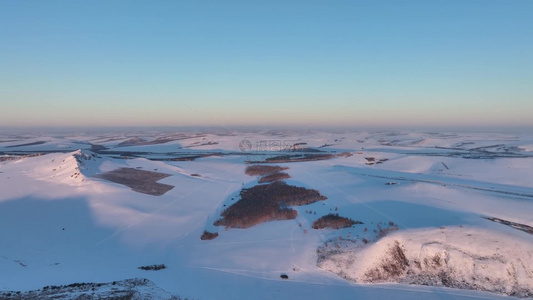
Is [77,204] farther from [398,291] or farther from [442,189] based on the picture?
[442,189]

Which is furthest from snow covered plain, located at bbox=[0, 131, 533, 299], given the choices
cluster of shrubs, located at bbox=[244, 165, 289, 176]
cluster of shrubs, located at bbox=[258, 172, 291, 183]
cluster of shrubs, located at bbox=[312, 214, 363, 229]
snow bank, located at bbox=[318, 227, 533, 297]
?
cluster of shrubs, located at bbox=[244, 165, 289, 176]

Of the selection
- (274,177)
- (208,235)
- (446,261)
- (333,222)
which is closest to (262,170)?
(274,177)

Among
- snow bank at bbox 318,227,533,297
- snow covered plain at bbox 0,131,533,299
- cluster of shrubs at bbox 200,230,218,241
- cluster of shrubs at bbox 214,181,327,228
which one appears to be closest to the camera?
snow bank at bbox 318,227,533,297

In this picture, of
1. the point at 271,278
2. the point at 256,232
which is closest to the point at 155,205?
the point at 256,232

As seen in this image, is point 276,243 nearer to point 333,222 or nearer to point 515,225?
point 333,222

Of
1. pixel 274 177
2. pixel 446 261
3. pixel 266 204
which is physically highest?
pixel 446 261

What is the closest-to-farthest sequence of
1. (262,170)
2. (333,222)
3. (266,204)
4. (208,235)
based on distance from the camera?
(208,235)
(333,222)
(266,204)
(262,170)

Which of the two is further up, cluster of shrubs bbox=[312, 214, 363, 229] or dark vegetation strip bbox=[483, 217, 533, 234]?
dark vegetation strip bbox=[483, 217, 533, 234]

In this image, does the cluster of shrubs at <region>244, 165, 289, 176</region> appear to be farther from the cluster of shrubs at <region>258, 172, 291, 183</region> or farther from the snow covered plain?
the snow covered plain
